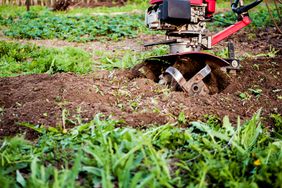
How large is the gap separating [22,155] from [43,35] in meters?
6.58

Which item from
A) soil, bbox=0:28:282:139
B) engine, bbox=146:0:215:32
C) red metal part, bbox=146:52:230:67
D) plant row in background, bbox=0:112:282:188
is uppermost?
engine, bbox=146:0:215:32

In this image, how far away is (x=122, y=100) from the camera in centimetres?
387

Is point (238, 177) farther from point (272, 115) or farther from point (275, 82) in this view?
point (275, 82)

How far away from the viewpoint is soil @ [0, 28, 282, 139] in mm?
3227

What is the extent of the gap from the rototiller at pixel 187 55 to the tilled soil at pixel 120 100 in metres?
0.15

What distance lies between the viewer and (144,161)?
213cm

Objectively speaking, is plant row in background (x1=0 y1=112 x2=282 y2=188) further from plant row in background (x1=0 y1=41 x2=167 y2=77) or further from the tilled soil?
plant row in background (x1=0 y1=41 x2=167 y2=77)

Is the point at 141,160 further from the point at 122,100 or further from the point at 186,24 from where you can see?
the point at 186,24

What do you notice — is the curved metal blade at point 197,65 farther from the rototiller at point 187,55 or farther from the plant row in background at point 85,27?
the plant row in background at point 85,27

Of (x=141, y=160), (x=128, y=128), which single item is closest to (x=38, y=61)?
(x=128, y=128)

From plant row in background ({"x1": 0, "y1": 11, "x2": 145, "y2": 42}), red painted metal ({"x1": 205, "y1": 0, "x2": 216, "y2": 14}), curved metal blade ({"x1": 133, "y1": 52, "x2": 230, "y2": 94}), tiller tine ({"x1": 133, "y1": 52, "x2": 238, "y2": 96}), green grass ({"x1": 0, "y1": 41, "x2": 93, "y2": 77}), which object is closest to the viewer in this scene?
tiller tine ({"x1": 133, "y1": 52, "x2": 238, "y2": 96})

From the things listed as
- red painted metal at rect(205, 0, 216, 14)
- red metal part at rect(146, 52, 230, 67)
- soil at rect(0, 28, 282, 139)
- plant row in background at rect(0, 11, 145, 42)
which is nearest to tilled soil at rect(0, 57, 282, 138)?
soil at rect(0, 28, 282, 139)

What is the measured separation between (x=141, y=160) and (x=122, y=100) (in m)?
1.70

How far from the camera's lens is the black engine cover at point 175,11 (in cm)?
404
